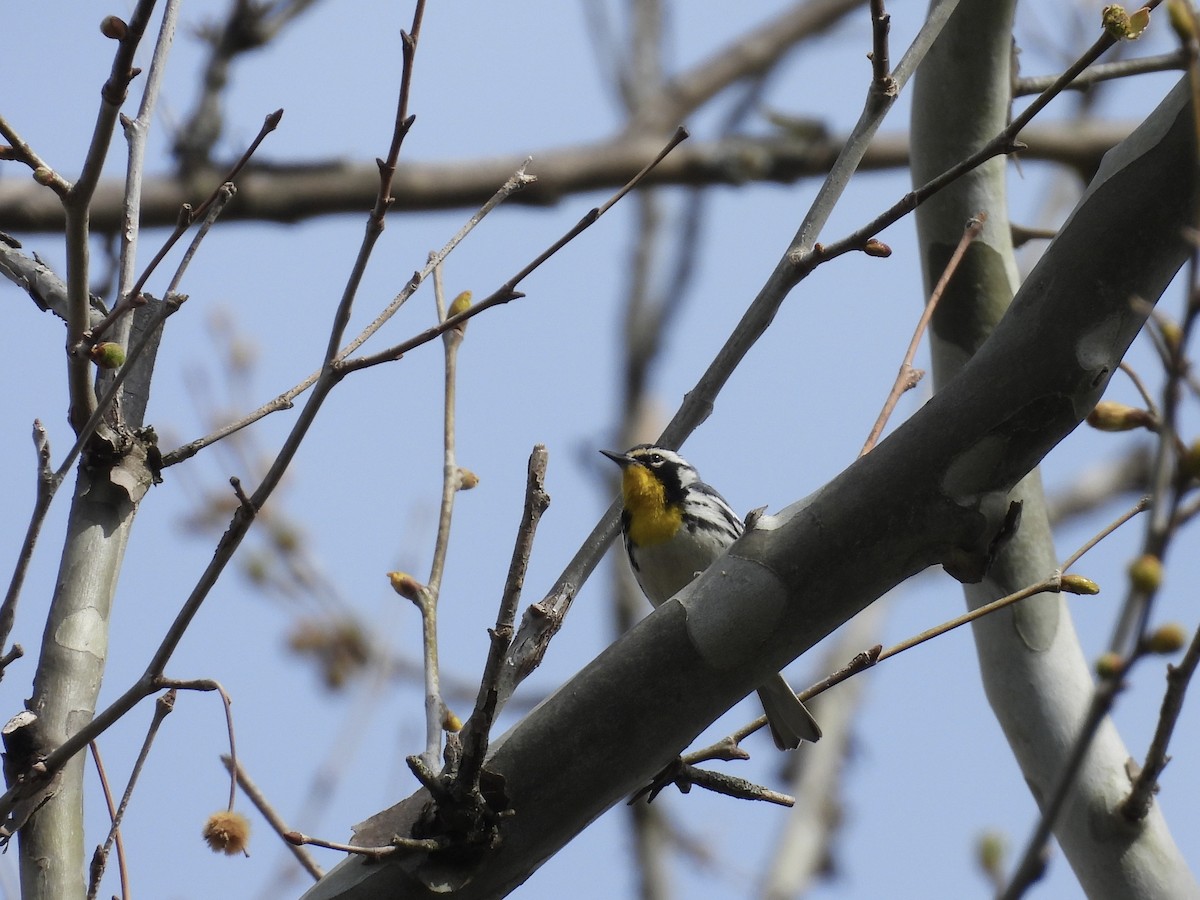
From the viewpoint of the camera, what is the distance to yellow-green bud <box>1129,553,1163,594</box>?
45.3 inches

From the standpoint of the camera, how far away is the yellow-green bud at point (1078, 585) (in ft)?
7.41

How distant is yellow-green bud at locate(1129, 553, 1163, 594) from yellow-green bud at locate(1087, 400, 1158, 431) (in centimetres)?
175

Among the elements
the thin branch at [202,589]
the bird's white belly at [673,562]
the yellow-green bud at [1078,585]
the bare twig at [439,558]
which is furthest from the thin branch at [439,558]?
the bird's white belly at [673,562]

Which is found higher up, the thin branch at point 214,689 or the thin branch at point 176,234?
the thin branch at point 176,234

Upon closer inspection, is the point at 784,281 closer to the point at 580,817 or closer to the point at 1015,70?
the point at 580,817

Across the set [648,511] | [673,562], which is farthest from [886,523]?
[648,511]

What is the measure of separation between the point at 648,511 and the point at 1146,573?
373cm

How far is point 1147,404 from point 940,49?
3.61 ft

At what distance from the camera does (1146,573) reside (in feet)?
3.82

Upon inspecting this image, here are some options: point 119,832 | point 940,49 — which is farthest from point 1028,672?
point 119,832

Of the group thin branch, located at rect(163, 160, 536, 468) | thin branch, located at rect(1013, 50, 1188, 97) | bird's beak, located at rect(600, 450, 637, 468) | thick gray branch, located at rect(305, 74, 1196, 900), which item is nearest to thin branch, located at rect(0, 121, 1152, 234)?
bird's beak, located at rect(600, 450, 637, 468)

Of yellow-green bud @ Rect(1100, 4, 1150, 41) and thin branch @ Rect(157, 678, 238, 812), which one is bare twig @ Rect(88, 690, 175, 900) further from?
yellow-green bud @ Rect(1100, 4, 1150, 41)

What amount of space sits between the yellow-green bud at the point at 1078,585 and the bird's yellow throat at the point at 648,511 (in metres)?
2.50

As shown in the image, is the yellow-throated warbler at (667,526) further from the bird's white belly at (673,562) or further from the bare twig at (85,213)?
the bare twig at (85,213)
